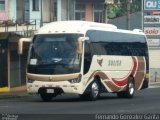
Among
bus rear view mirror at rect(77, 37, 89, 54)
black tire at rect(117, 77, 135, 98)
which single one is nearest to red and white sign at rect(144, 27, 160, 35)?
black tire at rect(117, 77, 135, 98)

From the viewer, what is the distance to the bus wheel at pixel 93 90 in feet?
102

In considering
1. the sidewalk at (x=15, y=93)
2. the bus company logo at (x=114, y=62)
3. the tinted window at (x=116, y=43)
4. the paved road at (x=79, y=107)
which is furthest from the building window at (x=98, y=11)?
the bus company logo at (x=114, y=62)

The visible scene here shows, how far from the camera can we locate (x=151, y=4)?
6412 centimetres

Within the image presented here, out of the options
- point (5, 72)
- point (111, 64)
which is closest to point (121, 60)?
point (111, 64)

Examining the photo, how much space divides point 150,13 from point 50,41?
36.3m

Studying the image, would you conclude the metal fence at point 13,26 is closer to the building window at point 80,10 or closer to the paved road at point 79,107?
the paved road at point 79,107

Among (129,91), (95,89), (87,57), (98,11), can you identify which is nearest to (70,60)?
(87,57)

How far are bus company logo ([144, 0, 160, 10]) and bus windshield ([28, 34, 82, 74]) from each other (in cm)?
3455

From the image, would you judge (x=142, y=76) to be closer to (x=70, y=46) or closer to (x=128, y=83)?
Answer: (x=128, y=83)

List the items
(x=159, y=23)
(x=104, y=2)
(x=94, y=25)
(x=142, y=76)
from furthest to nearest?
(x=159, y=23)
(x=104, y=2)
(x=142, y=76)
(x=94, y=25)

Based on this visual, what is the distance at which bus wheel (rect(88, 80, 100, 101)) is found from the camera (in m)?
31.0

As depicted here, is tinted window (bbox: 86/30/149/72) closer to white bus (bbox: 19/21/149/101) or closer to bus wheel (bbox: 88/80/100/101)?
white bus (bbox: 19/21/149/101)

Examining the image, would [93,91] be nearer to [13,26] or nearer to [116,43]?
[116,43]

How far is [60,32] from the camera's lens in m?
30.3
